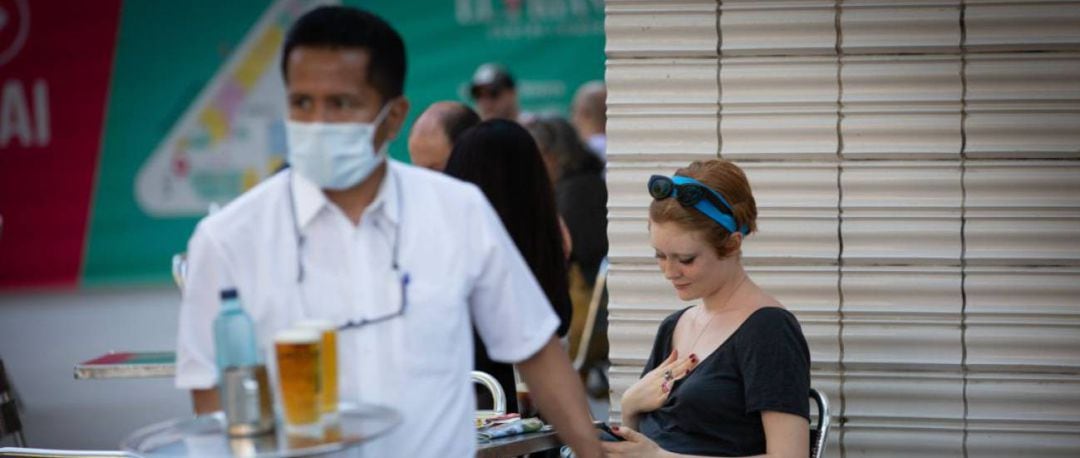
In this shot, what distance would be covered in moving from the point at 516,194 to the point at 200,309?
249 cm

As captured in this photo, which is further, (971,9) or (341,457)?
(971,9)

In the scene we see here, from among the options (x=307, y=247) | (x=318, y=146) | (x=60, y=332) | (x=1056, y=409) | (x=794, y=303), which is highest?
(x=318, y=146)

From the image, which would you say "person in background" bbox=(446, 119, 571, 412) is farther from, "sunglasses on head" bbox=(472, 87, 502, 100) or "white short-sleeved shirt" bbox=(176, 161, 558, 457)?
"sunglasses on head" bbox=(472, 87, 502, 100)

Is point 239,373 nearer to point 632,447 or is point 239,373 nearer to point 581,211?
point 632,447

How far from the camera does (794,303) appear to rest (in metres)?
4.48

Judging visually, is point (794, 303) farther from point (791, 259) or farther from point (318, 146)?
point (318, 146)

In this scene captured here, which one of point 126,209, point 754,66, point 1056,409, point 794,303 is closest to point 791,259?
point 794,303

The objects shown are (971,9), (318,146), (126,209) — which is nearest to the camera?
(318,146)

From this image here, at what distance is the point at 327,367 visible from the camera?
2.46m

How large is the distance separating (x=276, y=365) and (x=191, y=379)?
0.76 ft

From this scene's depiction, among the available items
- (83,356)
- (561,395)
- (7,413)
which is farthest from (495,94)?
(561,395)

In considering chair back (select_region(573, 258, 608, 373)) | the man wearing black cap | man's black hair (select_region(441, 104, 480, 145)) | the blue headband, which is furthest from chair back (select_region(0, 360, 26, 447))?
the man wearing black cap

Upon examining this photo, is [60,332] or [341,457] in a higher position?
[341,457]

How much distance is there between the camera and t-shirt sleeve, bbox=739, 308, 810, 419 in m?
3.68
